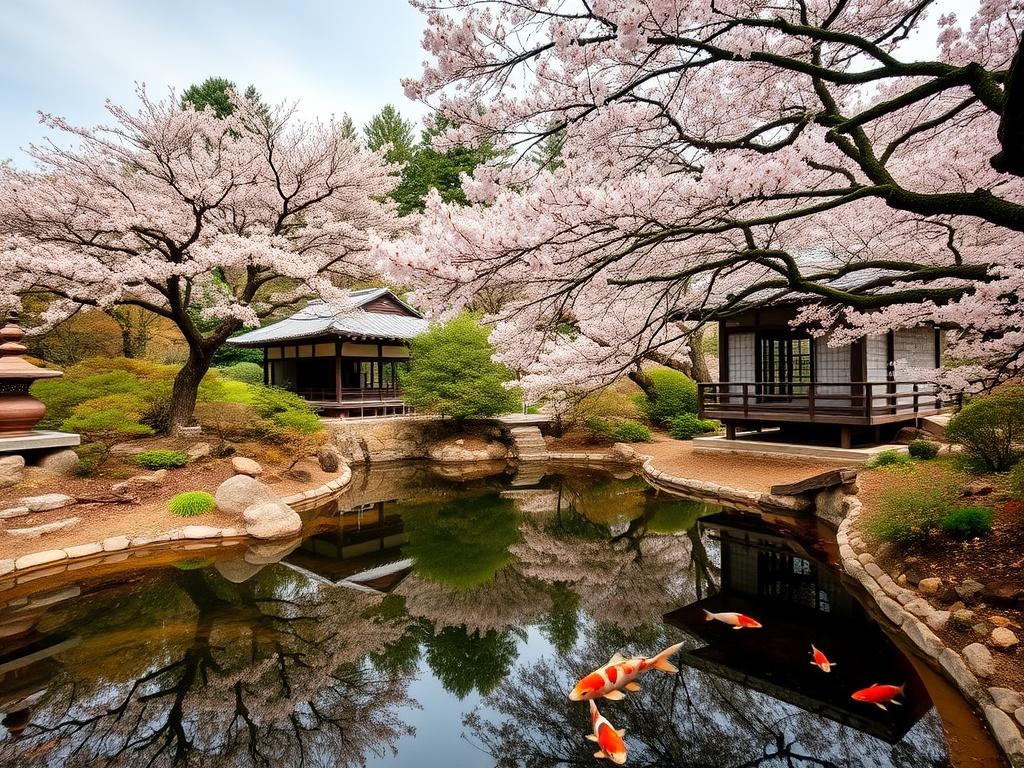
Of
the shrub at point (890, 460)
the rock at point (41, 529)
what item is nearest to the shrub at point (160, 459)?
the rock at point (41, 529)

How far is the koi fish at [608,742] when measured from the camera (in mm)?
3297

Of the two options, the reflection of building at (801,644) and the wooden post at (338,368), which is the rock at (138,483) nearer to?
the wooden post at (338,368)

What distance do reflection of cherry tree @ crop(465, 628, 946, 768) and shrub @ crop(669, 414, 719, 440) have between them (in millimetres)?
12352

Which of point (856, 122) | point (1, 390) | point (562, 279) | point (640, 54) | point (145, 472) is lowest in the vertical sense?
point (145, 472)

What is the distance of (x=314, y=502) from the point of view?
33.6ft

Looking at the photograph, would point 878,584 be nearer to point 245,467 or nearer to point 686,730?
point 686,730

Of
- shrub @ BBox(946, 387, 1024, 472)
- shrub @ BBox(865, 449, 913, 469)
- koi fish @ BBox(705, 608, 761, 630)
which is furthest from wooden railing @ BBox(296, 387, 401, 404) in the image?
shrub @ BBox(946, 387, 1024, 472)

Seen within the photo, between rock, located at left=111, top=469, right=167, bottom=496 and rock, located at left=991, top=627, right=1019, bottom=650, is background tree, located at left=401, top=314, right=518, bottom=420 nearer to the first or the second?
rock, located at left=111, top=469, right=167, bottom=496

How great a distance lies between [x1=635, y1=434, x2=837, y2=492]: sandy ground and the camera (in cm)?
981

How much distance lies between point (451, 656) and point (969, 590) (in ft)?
14.5

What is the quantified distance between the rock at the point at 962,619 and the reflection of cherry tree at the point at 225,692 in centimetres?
433

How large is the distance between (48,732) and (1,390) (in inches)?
311

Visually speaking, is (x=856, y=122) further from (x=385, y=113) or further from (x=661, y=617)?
(x=385, y=113)

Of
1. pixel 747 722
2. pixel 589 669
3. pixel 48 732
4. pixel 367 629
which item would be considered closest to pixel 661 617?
pixel 589 669
